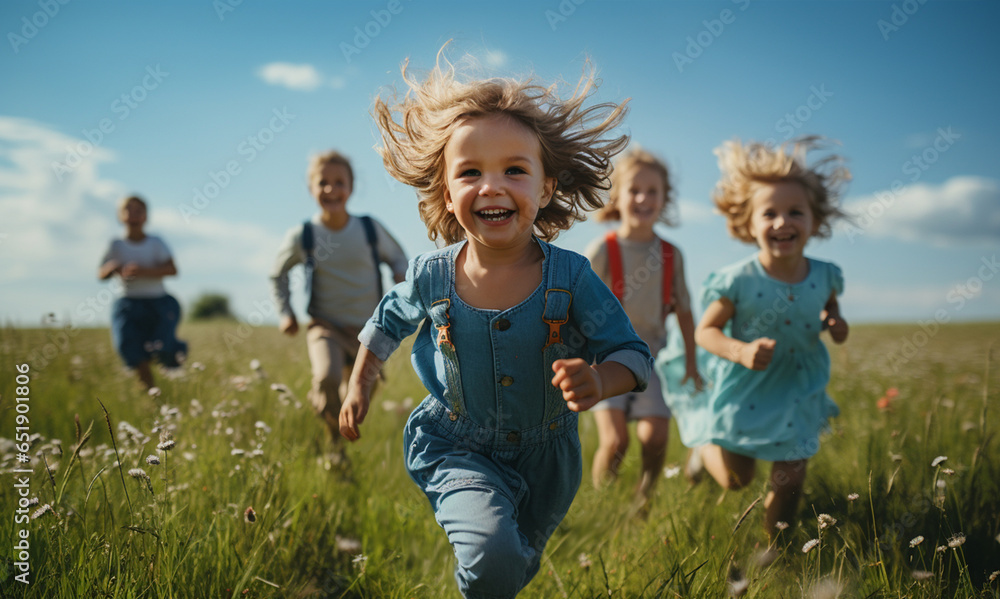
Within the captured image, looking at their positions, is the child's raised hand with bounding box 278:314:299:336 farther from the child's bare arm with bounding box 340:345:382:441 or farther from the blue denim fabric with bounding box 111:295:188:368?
the child's bare arm with bounding box 340:345:382:441

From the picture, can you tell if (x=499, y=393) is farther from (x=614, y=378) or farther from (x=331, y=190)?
(x=331, y=190)

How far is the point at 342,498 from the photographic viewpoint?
3857mm

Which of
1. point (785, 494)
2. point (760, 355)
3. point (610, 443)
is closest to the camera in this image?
point (760, 355)

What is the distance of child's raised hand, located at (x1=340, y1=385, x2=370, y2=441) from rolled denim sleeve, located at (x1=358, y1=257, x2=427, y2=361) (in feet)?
0.60

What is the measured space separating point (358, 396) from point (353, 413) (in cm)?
7

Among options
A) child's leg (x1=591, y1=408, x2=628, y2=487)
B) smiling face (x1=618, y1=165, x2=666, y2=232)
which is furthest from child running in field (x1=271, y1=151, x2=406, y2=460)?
child's leg (x1=591, y1=408, x2=628, y2=487)

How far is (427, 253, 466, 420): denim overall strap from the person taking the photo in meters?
2.56

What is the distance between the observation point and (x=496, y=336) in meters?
2.50

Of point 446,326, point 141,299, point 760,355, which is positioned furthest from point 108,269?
point 760,355

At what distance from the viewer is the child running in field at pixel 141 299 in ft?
24.0

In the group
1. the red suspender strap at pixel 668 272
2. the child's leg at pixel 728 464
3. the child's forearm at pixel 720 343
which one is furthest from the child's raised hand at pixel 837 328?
the red suspender strap at pixel 668 272

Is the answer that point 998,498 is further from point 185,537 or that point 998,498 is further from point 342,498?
point 185,537

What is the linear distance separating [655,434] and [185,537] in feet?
10.4

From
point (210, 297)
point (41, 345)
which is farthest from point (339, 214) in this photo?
point (210, 297)
